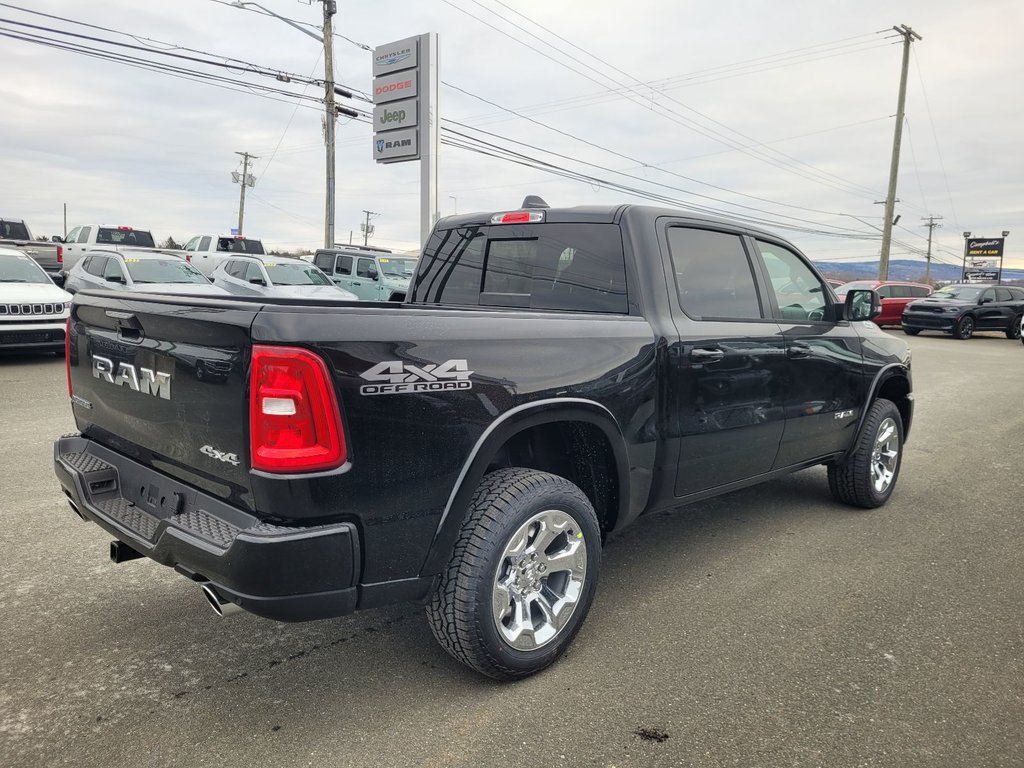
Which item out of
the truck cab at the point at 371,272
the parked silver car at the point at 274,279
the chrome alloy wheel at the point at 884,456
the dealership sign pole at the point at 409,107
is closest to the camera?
the chrome alloy wheel at the point at 884,456

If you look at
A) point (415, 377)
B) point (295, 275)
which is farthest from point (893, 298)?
point (415, 377)

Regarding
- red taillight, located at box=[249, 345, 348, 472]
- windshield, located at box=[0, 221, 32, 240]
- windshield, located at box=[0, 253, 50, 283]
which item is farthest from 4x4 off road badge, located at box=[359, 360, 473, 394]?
windshield, located at box=[0, 221, 32, 240]

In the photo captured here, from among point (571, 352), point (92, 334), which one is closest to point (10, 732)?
point (92, 334)

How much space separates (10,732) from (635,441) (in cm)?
242

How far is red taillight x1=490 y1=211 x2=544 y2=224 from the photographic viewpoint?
3.70 m

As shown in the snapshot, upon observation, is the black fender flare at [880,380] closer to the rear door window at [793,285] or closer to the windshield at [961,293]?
the rear door window at [793,285]

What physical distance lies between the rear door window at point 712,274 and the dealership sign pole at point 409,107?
9.67 m

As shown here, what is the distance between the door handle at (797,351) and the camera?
401 cm

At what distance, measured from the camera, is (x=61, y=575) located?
→ 361cm

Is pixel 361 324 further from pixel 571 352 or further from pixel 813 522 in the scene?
pixel 813 522

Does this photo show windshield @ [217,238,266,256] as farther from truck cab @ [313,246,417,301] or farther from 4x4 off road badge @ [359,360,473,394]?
4x4 off road badge @ [359,360,473,394]

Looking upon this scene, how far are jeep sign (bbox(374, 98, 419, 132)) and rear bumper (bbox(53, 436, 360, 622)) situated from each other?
12.8m

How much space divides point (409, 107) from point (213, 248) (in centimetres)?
1247

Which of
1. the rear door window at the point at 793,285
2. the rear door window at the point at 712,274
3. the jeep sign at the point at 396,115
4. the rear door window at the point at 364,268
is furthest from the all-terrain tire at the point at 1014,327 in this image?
the rear door window at the point at 712,274
